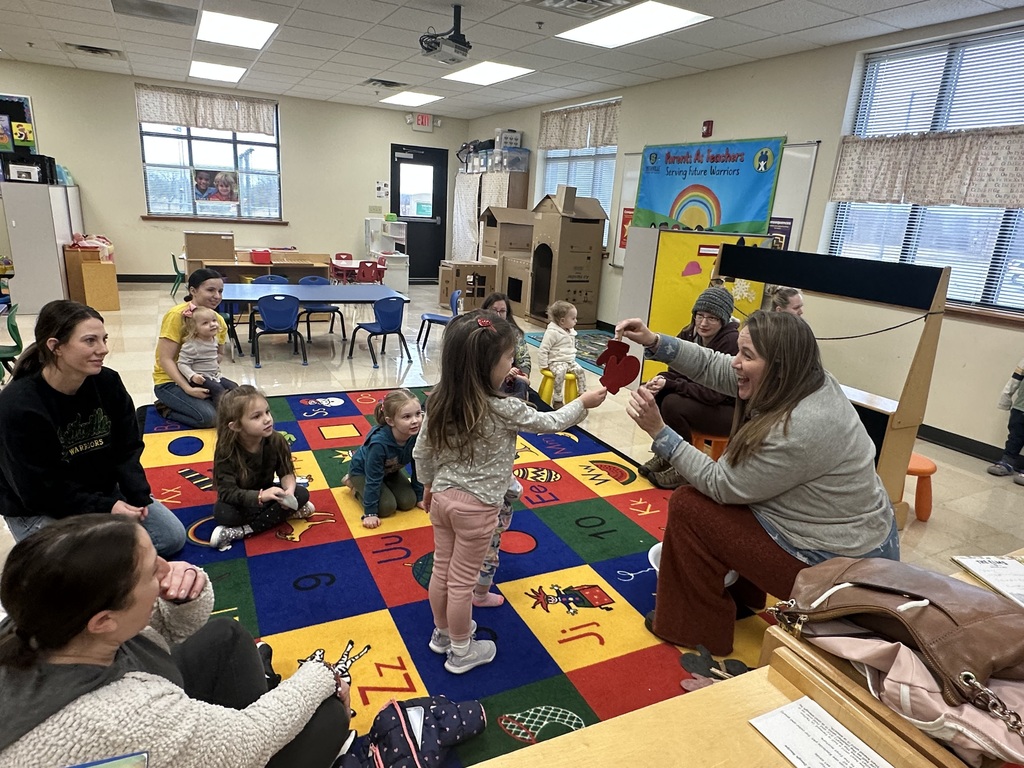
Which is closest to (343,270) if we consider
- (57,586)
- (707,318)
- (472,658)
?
(707,318)

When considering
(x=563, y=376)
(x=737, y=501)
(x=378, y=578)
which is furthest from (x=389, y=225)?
(x=737, y=501)

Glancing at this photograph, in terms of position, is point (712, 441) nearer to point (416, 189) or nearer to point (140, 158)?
point (416, 189)

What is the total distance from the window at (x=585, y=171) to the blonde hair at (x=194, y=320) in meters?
5.68

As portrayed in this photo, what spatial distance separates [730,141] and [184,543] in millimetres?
6183

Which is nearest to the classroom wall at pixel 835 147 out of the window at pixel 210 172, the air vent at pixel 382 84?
the air vent at pixel 382 84

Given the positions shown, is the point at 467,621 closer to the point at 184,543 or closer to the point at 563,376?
the point at 184,543

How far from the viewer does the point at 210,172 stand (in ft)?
32.7

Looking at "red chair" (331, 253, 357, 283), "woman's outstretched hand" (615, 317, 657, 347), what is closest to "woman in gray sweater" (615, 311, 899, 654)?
"woman's outstretched hand" (615, 317, 657, 347)

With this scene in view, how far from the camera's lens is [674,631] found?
226 centimetres

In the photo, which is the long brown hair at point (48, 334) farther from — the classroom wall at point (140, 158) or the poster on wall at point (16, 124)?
the classroom wall at point (140, 158)

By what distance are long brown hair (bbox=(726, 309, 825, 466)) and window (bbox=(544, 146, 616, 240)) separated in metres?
6.74

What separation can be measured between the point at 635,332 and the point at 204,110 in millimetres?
9876

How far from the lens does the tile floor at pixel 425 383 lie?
10.8 feet

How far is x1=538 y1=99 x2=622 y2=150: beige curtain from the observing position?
26.7ft
